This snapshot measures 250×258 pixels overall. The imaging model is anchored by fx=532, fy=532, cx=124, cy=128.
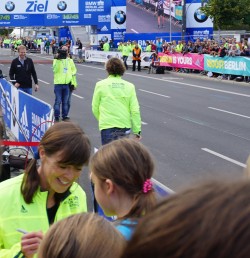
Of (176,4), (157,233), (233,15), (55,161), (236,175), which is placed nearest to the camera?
(157,233)

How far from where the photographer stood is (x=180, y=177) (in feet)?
28.0

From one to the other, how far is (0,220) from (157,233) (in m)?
1.88

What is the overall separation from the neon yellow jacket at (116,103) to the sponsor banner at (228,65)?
1878 cm

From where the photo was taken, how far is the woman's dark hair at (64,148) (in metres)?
2.74

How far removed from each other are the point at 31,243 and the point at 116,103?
490cm

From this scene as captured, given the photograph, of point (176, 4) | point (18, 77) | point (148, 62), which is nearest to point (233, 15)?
point (148, 62)

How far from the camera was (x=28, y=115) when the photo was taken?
9.21 meters

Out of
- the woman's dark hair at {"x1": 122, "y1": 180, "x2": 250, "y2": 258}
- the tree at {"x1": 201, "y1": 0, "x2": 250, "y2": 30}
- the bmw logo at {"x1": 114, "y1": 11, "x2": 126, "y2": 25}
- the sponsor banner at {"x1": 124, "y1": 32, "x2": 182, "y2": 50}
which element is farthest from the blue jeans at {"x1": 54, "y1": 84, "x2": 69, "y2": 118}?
the bmw logo at {"x1": 114, "y1": 11, "x2": 126, "y2": 25}

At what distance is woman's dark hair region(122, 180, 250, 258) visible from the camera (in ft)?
2.90

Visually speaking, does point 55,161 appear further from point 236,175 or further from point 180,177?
point 180,177

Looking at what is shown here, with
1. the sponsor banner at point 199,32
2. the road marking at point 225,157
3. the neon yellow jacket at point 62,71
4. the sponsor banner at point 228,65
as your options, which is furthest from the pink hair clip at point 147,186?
the sponsor banner at point 199,32

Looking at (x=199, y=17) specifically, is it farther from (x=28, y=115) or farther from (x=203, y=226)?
(x=203, y=226)

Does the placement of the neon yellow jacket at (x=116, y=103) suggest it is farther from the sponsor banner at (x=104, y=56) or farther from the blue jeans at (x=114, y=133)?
the sponsor banner at (x=104, y=56)

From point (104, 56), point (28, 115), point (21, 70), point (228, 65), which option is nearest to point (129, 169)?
point (28, 115)
